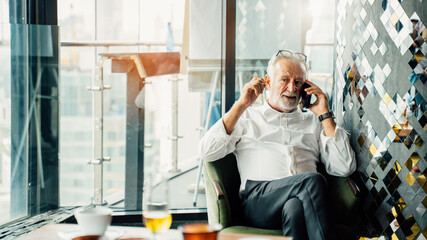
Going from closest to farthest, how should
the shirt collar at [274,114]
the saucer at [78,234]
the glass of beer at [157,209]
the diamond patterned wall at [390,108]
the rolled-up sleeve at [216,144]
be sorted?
the glass of beer at [157,209] < the saucer at [78,234] < the diamond patterned wall at [390,108] < the rolled-up sleeve at [216,144] < the shirt collar at [274,114]

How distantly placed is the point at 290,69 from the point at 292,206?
88 cm

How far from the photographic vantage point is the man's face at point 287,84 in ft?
10.3

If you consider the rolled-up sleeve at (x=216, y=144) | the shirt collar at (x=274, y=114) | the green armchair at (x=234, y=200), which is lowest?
the green armchair at (x=234, y=200)

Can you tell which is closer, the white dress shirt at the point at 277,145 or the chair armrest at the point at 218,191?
the chair armrest at the point at 218,191

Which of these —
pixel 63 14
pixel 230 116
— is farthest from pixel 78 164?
pixel 230 116

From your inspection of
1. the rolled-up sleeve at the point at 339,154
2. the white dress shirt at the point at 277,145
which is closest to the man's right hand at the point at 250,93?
the white dress shirt at the point at 277,145

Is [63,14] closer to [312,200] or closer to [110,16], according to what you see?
[110,16]

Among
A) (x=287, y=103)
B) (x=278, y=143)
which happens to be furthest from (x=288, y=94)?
(x=278, y=143)

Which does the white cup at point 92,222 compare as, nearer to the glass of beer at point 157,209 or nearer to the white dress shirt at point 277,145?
the glass of beer at point 157,209

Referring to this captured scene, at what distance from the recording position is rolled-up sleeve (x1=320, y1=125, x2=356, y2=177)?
2.91 meters

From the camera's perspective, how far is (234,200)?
Answer: 3061 mm

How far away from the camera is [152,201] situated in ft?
4.87

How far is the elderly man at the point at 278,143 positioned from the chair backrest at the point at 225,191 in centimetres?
6

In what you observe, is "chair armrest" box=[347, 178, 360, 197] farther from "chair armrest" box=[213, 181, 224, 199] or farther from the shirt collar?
"chair armrest" box=[213, 181, 224, 199]
